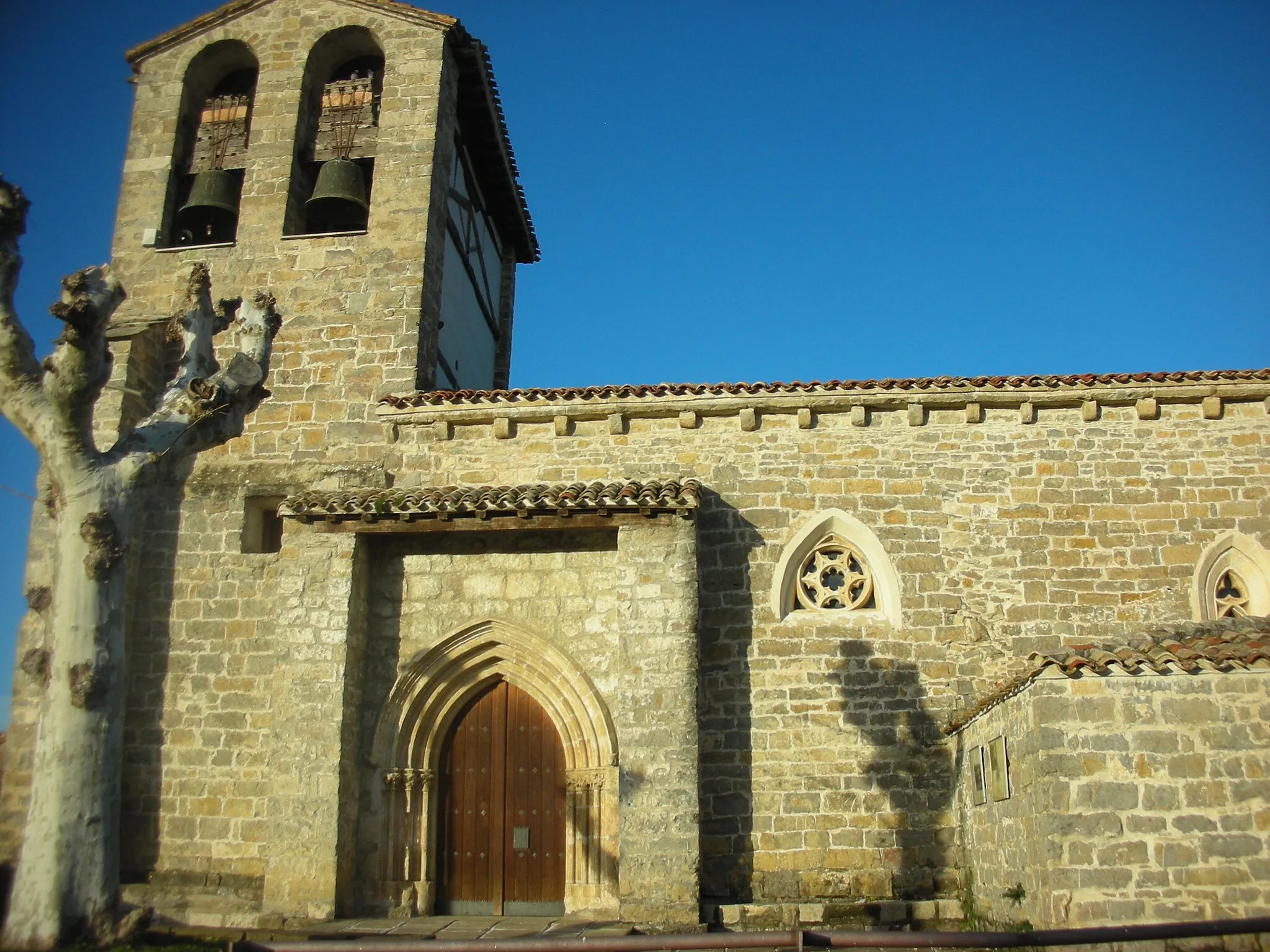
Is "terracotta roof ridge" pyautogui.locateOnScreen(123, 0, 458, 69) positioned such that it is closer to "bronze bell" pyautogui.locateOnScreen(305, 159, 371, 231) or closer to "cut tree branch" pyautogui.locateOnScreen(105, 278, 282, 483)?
"bronze bell" pyautogui.locateOnScreen(305, 159, 371, 231)

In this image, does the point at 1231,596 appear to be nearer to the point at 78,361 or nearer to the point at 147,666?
the point at 78,361

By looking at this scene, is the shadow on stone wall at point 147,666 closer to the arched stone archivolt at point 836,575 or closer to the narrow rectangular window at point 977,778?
the arched stone archivolt at point 836,575

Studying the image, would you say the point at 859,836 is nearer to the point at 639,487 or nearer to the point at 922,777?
the point at 922,777

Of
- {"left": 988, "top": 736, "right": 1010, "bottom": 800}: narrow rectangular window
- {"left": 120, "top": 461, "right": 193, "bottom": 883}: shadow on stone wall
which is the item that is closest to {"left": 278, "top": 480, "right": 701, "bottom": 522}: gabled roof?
{"left": 120, "top": 461, "right": 193, "bottom": 883}: shadow on stone wall

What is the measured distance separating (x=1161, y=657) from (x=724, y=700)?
12.0 ft

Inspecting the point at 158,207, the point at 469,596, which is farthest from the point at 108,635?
the point at 158,207

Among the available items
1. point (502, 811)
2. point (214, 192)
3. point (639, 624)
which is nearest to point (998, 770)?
A: point (639, 624)

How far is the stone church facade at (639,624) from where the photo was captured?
9328mm

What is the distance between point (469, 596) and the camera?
10188 millimetres

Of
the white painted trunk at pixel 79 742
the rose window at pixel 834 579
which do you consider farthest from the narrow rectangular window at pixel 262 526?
the rose window at pixel 834 579

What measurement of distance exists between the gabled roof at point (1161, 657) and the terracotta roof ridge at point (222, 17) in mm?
10219

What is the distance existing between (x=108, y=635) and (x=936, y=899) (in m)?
6.69

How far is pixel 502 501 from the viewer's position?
9.80 m

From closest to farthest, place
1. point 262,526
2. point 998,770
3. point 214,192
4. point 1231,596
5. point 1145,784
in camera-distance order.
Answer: point 1145,784
point 998,770
point 1231,596
point 262,526
point 214,192
